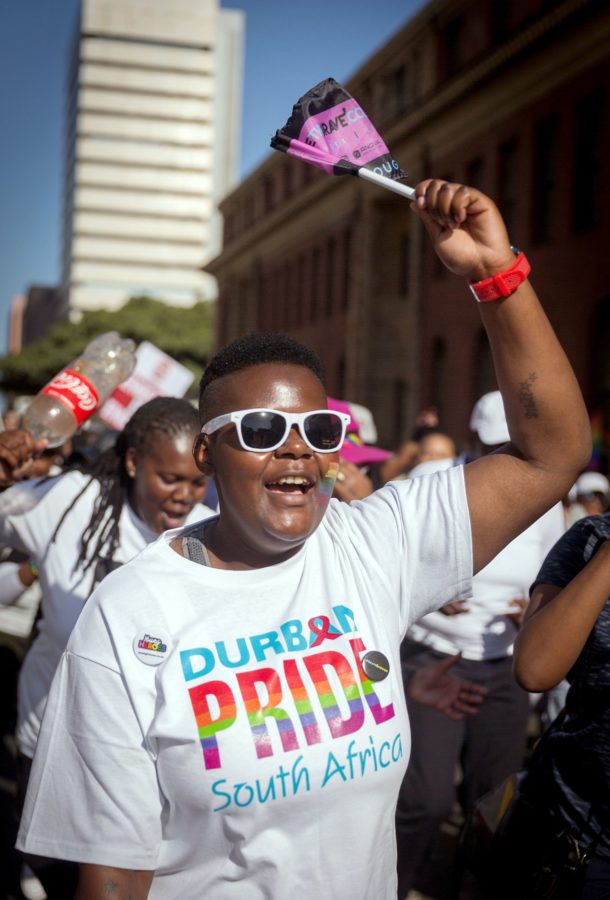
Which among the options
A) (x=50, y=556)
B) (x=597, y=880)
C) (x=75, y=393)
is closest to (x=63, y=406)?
(x=75, y=393)

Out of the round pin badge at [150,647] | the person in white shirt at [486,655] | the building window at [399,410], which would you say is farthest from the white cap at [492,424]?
the building window at [399,410]

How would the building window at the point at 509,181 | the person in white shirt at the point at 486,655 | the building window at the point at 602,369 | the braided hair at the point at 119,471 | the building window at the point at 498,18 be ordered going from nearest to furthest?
the braided hair at the point at 119,471, the person in white shirt at the point at 486,655, the building window at the point at 602,369, the building window at the point at 509,181, the building window at the point at 498,18

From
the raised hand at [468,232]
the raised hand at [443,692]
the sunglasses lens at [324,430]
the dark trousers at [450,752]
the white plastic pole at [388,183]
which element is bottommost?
the dark trousers at [450,752]

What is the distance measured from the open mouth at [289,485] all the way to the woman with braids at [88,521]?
5.07ft

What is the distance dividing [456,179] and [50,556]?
2324cm

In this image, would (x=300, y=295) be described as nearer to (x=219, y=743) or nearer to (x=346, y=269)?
(x=346, y=269)

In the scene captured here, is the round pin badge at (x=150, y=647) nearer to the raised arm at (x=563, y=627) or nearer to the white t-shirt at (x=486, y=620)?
the raised arm at (x=563, y=627)

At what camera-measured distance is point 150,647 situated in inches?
85.0

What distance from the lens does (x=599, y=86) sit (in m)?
20.0

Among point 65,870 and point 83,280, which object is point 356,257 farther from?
point 83,280

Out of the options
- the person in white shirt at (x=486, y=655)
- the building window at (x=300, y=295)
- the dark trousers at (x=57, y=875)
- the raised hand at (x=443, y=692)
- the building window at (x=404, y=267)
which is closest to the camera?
the raised hand at (x=443, y=692)

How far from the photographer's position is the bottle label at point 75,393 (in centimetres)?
398

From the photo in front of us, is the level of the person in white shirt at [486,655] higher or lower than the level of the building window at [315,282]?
lower

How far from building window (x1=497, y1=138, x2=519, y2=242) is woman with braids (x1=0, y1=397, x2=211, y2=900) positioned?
782 inches
